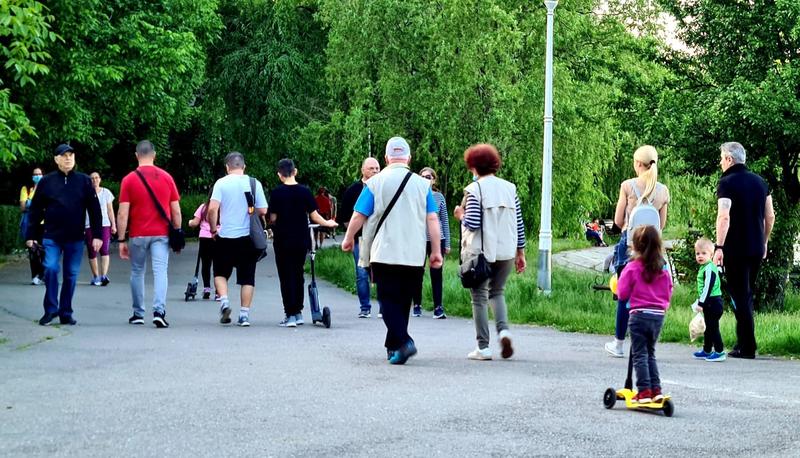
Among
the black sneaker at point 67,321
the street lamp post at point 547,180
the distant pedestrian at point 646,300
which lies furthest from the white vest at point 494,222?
the street lamp post at point 547,180

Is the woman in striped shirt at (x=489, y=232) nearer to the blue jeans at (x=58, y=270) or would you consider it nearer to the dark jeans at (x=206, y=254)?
the blue jeans at (x=58, y=270)

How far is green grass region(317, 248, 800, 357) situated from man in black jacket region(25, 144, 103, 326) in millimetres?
5147

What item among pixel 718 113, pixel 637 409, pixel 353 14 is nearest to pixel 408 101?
pixel 353 14

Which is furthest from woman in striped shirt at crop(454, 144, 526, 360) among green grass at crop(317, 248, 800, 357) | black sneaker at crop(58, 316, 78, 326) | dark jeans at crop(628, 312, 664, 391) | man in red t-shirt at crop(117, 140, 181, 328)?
black sneaker at crop(58, 316, 78, 326)

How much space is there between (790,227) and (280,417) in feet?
38.5

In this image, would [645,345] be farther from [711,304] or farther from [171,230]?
[171,230]

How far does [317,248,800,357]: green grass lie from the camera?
12.9m

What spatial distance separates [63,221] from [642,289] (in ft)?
25.5

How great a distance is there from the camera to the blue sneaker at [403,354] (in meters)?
10.8

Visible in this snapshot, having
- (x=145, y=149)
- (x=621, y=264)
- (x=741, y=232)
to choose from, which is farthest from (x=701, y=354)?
(x=145, y=149)

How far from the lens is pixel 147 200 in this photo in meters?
14.4

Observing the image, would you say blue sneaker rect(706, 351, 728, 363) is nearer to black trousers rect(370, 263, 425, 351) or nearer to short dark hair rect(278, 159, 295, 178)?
black trousers rect(370, 263, 425, 351)

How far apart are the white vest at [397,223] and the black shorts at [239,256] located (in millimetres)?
3678

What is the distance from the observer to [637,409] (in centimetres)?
842
